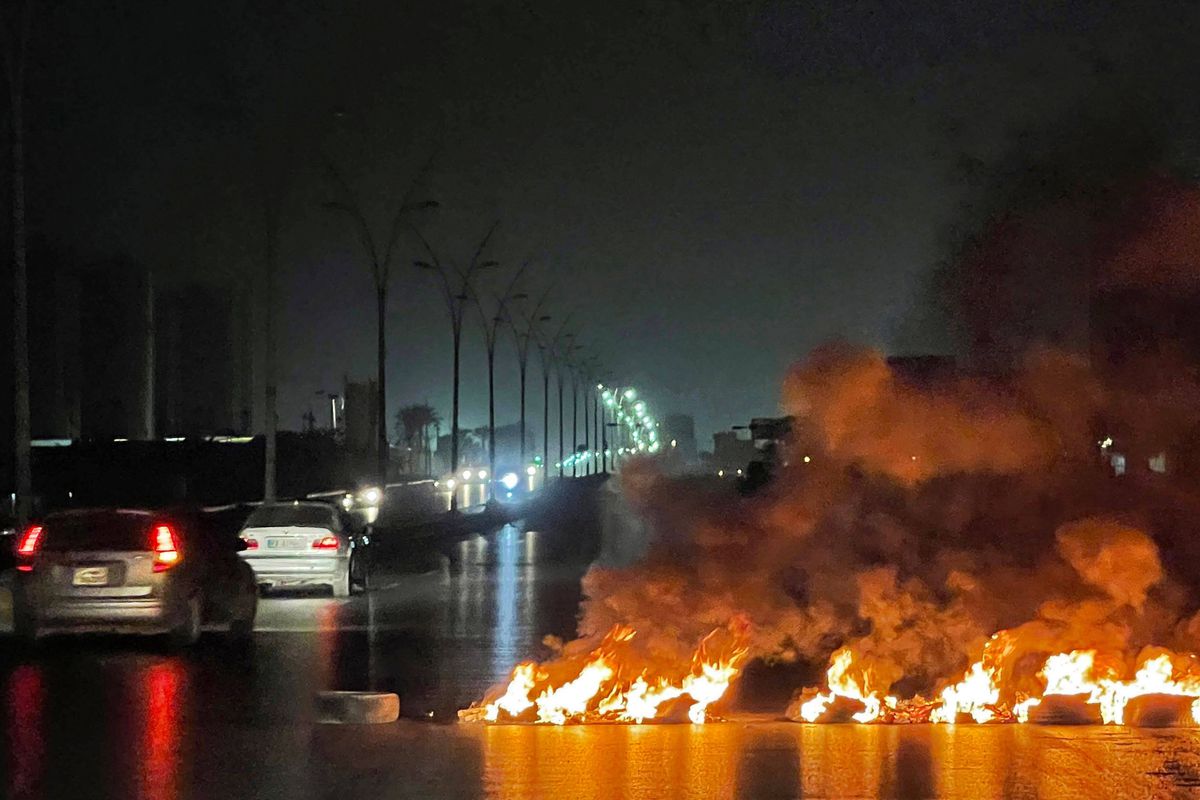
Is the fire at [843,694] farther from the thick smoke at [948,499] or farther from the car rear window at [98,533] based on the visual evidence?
the car rear window at [98,533]

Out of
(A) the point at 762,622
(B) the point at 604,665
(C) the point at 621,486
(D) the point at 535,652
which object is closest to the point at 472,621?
(D) the point at 535,652

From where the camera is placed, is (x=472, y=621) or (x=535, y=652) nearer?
(x=535, y=652)

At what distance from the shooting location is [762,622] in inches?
559

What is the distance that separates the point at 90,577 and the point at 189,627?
1.18 metres

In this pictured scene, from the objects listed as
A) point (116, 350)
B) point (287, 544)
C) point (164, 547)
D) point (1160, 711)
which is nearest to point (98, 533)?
point (164, 547)

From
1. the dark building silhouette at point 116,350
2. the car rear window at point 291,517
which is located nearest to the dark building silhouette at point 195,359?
the dark building silhouette at point 116,350

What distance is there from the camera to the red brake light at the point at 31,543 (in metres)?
18.0

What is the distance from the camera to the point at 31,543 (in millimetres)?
18188

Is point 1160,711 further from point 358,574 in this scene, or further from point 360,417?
point 360,417

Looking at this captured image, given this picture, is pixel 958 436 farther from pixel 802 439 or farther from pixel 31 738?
pixel 31 738

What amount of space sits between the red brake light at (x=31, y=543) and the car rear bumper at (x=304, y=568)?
8.07 m

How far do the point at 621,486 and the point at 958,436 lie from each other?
10.1 ft

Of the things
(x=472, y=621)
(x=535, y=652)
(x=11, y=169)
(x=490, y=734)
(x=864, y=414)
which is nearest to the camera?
(x=490, y=734)

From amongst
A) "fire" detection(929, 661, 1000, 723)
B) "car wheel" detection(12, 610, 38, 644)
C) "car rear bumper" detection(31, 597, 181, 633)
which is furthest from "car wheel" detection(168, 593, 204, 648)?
"fire" detection(929, 661, 1000, 723)
